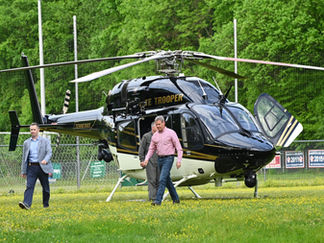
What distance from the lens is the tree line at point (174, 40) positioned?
4491 cm

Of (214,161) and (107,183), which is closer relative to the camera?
(214,161)

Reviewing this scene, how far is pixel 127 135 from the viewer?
2012cm

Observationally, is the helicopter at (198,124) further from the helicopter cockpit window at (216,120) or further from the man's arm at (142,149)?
the man's arm at (142,149)

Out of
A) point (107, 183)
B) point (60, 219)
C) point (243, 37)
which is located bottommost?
point (107, 183)

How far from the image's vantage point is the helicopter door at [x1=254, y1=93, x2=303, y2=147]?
18.8 metres

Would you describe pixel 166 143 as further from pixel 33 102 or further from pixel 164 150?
pixel 33 102

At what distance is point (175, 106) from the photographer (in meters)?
19.1

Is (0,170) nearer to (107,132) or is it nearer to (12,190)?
(12,190)

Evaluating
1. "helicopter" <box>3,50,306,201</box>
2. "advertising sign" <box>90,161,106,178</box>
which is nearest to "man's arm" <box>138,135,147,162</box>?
"helicopter" <box>3,50,306,201</box>

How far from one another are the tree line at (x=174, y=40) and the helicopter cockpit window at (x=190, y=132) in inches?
1038

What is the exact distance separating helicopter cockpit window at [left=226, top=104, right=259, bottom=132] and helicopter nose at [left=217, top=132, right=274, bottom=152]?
0.31 meters

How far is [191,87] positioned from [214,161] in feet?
6.98

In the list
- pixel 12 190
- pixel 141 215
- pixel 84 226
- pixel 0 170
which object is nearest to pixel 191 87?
pixel 141 215

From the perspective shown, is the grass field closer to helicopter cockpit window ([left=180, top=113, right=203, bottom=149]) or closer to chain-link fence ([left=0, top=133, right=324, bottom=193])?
helicopter cockpit window ([left=180, top=113, right=203, bottom=149])
